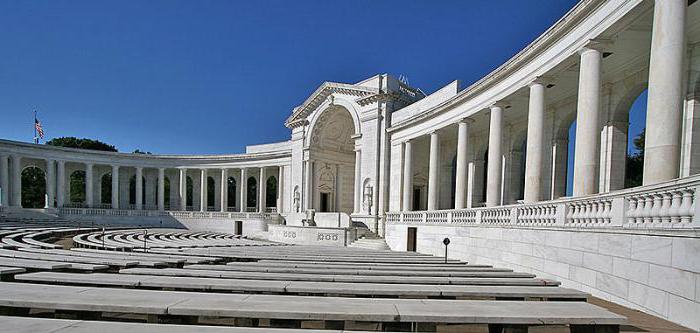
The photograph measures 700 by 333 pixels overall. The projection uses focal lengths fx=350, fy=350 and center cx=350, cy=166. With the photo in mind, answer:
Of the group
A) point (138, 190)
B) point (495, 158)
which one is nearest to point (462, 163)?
point (495, 158)

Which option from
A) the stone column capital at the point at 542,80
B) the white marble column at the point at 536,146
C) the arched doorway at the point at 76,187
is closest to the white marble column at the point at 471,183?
the white marble column at the point at 536,146

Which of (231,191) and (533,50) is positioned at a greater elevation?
(533,50)

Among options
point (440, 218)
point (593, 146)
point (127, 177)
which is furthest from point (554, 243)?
point (127, 177)

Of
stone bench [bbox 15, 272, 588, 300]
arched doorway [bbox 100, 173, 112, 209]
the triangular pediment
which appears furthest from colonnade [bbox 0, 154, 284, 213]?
stone bench [bbox 15, 272, 588, 300]

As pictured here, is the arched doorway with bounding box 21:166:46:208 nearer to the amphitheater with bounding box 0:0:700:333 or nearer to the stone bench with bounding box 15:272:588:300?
the amphitheater with bounding box 0:0:700:333

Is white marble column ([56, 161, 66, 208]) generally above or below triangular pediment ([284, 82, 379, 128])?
below

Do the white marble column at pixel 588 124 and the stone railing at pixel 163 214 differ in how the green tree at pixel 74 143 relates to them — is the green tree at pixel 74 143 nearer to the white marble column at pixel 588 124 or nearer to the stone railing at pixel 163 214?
the stone railing at pixel 163 214

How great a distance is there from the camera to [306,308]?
4.39 m

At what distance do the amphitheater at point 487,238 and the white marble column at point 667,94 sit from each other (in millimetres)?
36

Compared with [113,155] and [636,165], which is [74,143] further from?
[636,165]

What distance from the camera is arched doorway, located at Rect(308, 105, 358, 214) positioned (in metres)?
43.1

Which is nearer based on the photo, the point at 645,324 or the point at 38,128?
the point at 645,324

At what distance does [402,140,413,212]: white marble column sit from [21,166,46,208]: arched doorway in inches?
2743

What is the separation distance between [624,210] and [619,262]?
4.16 ft
